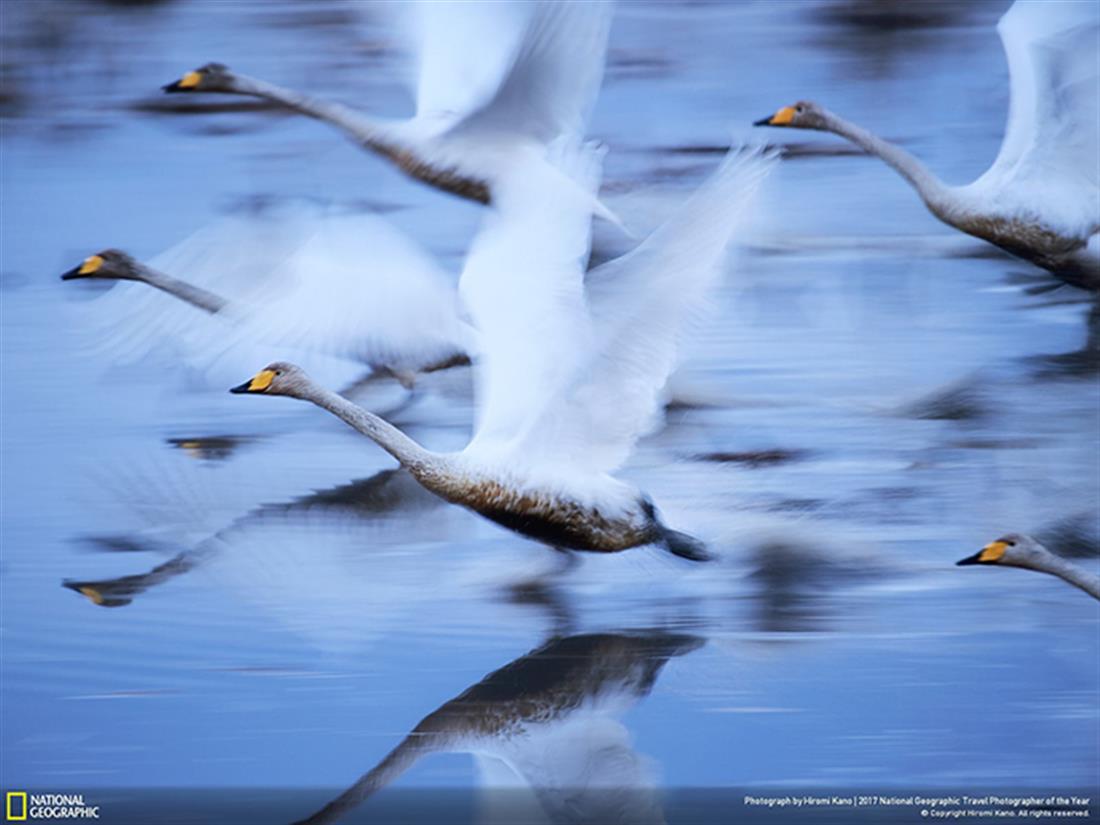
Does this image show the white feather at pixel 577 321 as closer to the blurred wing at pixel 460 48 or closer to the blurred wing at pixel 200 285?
the blurred wing at pixel 460 48

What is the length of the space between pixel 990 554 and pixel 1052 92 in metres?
0.81

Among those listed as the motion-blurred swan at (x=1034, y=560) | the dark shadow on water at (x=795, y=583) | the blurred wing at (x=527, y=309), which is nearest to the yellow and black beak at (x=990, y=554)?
the motion-blurred swan at (x=1034, y=560)

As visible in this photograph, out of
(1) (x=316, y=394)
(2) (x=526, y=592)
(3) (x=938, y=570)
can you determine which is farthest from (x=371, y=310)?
(3) (x=938, y=570)

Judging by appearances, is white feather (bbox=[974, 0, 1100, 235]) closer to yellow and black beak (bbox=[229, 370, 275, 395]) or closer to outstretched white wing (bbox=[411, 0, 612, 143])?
outstretched white wing (bbox=[411, 0, 612, 143])

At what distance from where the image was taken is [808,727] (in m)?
3.77

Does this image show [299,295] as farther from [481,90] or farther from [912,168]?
[912,168]

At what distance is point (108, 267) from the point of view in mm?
3805

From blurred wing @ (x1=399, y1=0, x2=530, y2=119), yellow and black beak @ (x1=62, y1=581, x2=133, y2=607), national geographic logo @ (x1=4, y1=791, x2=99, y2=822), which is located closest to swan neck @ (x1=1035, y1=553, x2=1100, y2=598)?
blurred wing @ (x1=399, y1=0, x2=530, y2=119)

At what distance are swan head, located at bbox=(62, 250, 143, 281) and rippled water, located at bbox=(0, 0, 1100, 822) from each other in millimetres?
24

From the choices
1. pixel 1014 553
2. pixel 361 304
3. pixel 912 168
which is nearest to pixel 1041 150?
pixel 912 168

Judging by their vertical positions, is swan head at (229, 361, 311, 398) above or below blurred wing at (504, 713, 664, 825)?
above

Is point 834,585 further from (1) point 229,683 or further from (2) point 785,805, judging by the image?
(1) point 229,683

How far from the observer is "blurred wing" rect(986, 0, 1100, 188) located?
3.79 metres

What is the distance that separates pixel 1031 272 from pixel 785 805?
1017 mm
